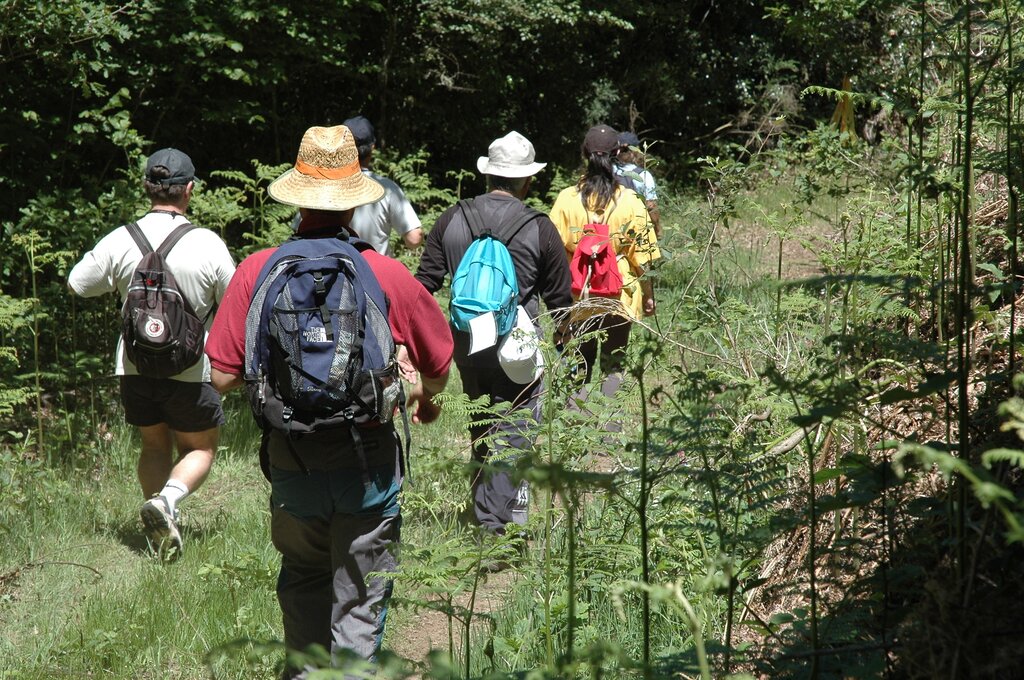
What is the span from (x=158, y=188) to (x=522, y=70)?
11.5 metres

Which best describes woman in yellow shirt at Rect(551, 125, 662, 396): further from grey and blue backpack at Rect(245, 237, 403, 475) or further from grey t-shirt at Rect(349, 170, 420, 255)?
grey and blue backpack at Rect(245, 237, 403, 475)

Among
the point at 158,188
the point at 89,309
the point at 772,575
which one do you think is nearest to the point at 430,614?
the point at 772,575

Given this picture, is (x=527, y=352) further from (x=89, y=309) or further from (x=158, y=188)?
(x=89, y=309)

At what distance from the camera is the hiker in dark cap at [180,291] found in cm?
515

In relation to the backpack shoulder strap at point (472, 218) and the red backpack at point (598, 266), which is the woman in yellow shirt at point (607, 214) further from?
the backpack shoulder strap at point (472, 218)

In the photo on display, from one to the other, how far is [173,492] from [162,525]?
0.65ft

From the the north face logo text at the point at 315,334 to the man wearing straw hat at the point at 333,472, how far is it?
0.32 meters

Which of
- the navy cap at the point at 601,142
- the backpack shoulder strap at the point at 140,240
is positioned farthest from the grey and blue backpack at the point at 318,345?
the navy cap at the point at 601,142

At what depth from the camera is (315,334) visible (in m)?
3.23

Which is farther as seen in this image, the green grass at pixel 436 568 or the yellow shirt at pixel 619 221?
the yellow shirt at pixel 619 221

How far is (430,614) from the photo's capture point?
15.8 feet

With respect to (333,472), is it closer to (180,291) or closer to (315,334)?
(315,334)

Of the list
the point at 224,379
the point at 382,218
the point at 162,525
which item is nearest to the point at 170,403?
the point at 162,525

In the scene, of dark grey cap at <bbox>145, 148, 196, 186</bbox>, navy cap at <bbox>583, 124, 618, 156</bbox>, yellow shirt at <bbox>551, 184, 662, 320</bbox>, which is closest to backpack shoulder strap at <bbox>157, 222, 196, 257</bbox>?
dark grey cap at <bbox>145, 148, 196, 186</bbox>
